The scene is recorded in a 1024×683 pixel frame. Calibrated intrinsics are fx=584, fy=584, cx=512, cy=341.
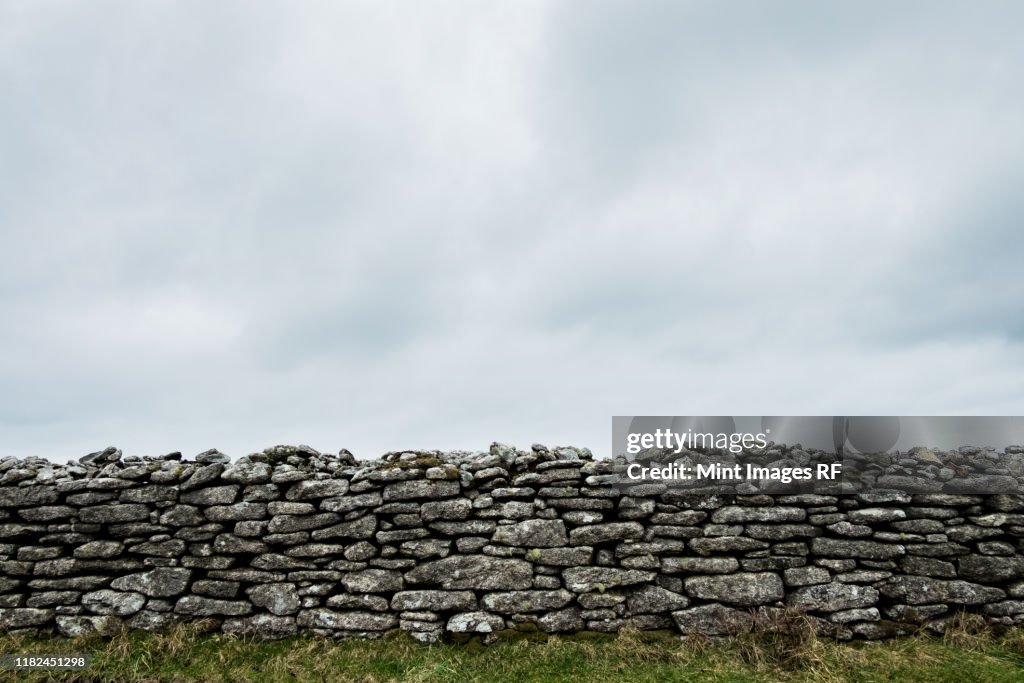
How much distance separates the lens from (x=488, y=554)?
6.86 m

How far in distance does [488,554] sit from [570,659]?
1.41 m

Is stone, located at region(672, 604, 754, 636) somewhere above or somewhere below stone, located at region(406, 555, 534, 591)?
below

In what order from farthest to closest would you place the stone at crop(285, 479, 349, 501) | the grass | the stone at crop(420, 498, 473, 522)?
the stone at crop(285, 479, 349, 501)
the stone at crop(420, 498, 473, 522)
the grass

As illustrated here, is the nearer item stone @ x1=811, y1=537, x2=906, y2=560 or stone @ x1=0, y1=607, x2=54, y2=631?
stone @ x1=811, y1=537, x2=906, y2=560

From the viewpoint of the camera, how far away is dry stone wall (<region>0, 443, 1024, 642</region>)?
21.9 feet

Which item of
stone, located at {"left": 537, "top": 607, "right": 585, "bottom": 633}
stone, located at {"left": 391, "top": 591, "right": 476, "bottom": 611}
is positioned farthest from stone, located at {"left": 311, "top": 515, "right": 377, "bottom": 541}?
stone, located at {"left": 537, "top": 607, "right": 585, "bottom": 633}

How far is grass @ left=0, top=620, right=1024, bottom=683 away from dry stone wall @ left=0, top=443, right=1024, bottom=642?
21 centimetres

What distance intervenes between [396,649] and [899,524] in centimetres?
599

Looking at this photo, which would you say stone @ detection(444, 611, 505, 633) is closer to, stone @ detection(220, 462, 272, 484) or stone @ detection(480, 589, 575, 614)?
stone @ detection(480, 589, 575, 614)

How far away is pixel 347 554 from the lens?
22.7 feet

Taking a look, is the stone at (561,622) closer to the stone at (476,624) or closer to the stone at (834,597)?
the stone at (476,624)

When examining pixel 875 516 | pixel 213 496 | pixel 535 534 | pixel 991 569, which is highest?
pixel 213 496

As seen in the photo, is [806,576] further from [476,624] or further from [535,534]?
[476,624]

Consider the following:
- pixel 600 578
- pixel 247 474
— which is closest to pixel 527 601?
pixel 600 578
